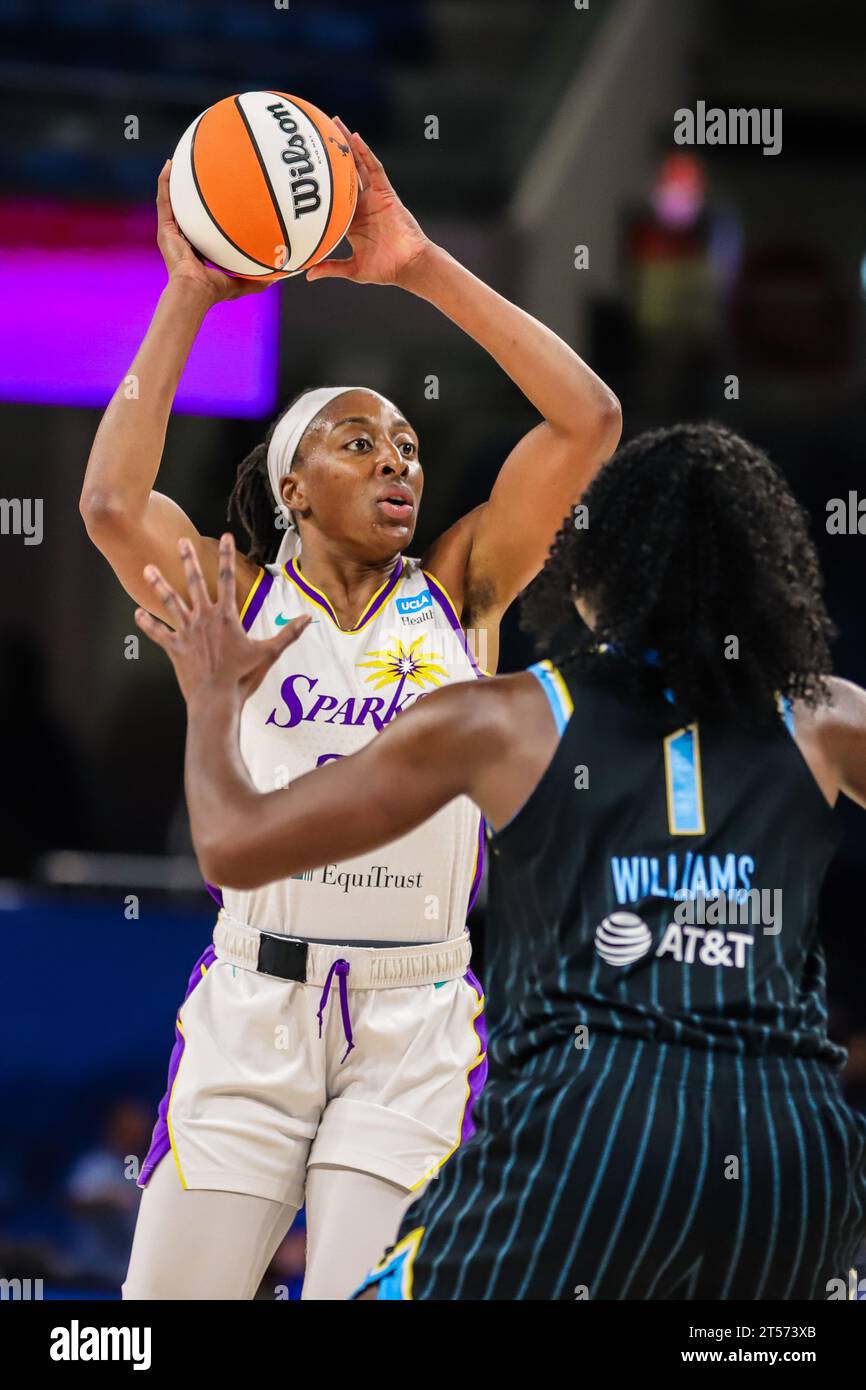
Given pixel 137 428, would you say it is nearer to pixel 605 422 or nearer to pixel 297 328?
pixel 605 422

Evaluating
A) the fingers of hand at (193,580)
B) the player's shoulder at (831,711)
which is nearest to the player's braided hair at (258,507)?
the fingers of hand at (193,580)

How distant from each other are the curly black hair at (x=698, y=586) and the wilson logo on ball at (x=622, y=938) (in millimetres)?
247

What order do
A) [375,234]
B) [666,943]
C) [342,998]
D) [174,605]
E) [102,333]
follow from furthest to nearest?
[102,333] → [375,234] → [342,998] → [174,605] → [666,943]

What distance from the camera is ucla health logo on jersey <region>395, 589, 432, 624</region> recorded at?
312 cm

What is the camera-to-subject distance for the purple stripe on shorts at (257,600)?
3117 millimetres

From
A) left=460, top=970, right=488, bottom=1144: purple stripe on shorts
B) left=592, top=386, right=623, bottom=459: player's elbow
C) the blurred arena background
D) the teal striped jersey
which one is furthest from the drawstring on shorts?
the blurred arena background

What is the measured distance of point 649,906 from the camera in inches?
72.4

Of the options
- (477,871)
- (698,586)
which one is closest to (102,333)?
(477,871)

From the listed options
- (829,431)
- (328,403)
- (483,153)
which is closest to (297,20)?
(483,153)

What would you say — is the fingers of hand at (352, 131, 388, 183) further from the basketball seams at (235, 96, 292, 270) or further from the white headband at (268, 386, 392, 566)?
the white headband at (268, 386, 392, 566)

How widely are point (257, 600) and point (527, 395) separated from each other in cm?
68

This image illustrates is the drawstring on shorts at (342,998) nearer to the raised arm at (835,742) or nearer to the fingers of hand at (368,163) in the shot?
the raised arm at (835,742)

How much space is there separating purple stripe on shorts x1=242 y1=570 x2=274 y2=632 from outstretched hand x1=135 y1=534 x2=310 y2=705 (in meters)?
1.03

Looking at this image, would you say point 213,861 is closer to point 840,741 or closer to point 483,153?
point 840,741
